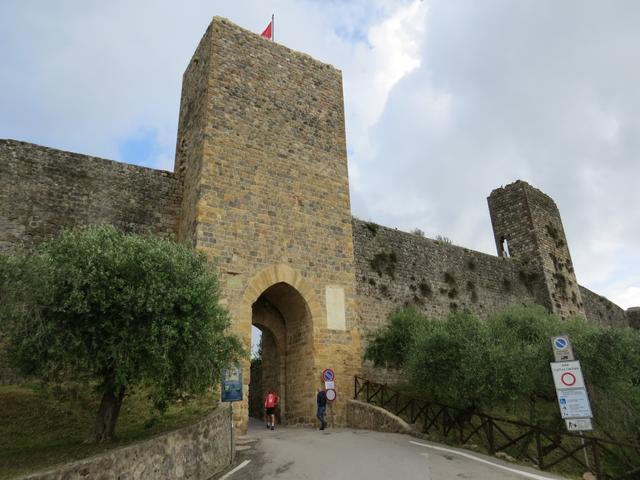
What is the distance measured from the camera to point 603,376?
474 inches

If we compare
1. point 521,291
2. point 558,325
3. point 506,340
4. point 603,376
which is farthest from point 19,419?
point 521,291

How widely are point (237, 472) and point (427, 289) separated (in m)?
14.1

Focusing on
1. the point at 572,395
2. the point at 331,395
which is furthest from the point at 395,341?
the point at 572,395

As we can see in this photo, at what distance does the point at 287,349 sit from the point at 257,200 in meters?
4.55

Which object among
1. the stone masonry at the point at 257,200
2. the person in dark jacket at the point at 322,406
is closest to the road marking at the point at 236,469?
A: the stone masonry at the point at 257,200

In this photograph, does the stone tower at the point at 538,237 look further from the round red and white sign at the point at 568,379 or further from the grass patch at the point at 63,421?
the grass patch at the point at 63,421

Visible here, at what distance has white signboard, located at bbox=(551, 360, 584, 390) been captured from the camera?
8953 millimetres

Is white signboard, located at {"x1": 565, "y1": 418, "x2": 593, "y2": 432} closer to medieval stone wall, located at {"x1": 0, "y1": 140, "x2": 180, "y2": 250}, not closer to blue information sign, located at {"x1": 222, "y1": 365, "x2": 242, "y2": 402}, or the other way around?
blue information sign, located at {"x1": 222, "y1": 365, "x2": 242, "y2": 402}

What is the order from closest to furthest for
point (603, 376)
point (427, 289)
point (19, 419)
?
point (19, 419)
point (603, 376)
point (427, 289)

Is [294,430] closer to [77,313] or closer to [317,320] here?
[317,320]

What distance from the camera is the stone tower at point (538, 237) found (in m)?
25.9

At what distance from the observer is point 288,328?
15594 mm

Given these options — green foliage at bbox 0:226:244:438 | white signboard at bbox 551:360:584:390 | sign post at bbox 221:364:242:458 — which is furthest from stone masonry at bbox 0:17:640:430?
white signboard at bbox 551:360:584:390

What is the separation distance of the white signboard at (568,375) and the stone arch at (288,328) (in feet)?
21.5
